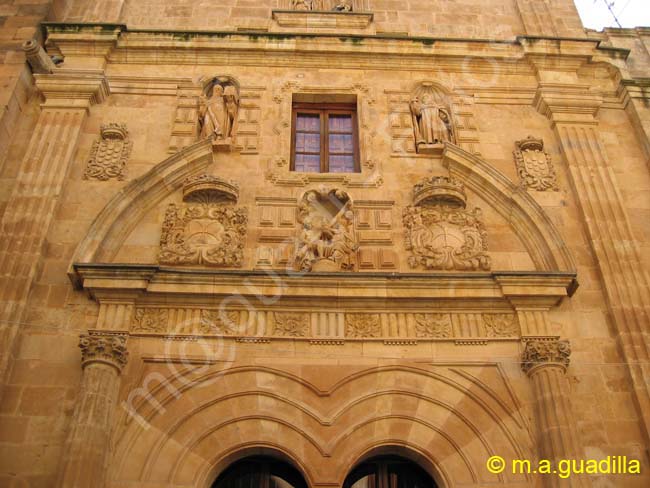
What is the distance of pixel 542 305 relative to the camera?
912 centimetres

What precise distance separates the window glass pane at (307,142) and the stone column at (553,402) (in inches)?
183

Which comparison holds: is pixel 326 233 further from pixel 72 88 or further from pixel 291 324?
pixel 72 88

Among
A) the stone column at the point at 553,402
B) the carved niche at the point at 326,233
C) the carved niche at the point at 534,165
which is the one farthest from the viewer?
the carved niche at the point at 534,165

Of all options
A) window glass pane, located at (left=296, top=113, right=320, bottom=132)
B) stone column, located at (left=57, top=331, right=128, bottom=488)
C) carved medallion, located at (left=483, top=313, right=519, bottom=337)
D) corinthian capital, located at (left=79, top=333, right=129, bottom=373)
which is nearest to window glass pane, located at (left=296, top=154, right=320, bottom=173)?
window glass pane, located at (left=296, top=113, right=320, bottom=132)

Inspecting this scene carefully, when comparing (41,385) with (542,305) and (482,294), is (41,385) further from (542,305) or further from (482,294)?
(542,305)

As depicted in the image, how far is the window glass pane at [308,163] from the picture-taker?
10.9 metres

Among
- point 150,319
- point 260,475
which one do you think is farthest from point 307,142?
point 260,475

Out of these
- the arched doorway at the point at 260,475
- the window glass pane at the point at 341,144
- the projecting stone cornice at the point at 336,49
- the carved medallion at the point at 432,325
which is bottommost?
the arched doorway at the point at 260,475

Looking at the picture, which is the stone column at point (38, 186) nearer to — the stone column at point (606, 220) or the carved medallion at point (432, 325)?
the carved medallion at point (432, 325)

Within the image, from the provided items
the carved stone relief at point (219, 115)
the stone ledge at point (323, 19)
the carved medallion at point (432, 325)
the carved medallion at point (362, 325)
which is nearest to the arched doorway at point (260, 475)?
the carved medallion at point (362, 325)

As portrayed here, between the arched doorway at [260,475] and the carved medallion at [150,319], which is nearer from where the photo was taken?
the arched doorway at [260,475]

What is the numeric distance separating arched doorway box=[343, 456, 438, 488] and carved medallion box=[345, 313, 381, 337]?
1521mm

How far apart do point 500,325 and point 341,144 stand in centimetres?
409

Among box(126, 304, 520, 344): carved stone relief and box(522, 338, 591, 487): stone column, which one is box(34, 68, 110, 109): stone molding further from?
box(522, 338, 591, 487): stone column
